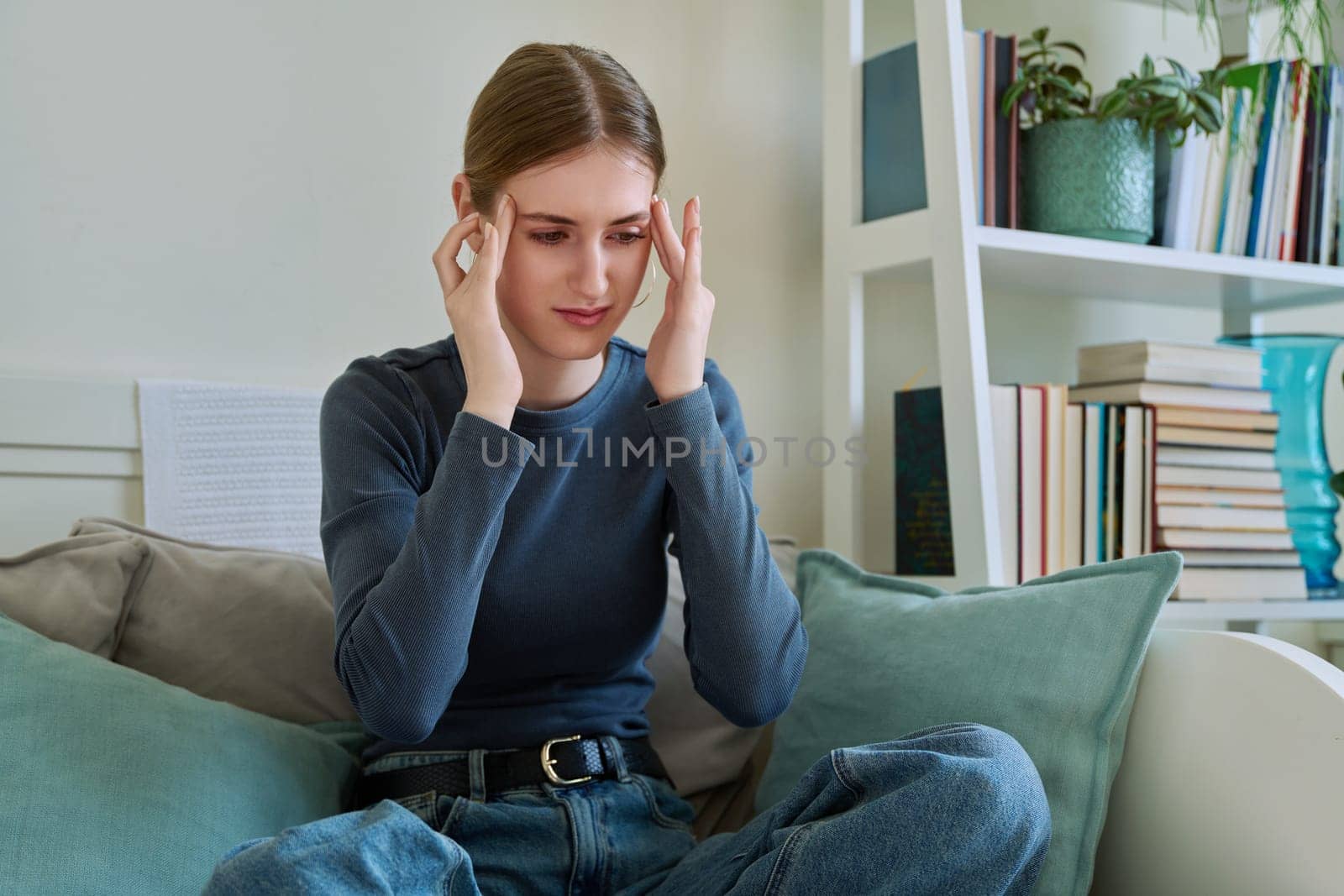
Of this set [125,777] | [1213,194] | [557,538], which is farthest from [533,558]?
[1213,194]

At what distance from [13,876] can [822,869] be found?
1.93ft

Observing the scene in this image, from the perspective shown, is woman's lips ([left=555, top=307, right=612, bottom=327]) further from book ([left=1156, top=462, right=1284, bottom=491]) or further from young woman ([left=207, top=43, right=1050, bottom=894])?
book ([left=1156, top=462, right=1284, bottom=491])

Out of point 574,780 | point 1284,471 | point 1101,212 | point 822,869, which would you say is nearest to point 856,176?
point 1101,212

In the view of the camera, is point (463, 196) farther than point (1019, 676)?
Yes

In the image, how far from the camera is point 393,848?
77cm

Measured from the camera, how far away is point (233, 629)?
120 cm

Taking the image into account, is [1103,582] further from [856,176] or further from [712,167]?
[712,167]

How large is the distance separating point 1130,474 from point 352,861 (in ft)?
3.86

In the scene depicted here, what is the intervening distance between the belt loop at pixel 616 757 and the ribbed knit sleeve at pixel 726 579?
105mm

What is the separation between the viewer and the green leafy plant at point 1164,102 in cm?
152

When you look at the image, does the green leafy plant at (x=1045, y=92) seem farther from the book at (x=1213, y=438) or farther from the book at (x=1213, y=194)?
the book at (x=1213, y=438)

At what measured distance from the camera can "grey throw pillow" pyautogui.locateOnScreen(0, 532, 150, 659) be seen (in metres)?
1.09

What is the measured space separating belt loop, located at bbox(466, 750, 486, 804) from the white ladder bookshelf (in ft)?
2.23

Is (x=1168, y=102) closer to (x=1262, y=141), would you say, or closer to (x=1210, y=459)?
(x=1262, y=141)
